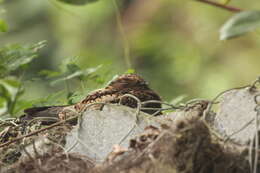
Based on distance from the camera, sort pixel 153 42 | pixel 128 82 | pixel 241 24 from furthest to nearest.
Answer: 1. pixel 153 42
2. pixel 128 82
3. pixel 241 24

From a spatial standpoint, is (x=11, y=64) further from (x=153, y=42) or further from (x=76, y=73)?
(x=153, y=42)

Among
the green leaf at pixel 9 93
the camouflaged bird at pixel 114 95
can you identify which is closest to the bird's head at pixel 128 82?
the camouflaged bird at pixel 114 95

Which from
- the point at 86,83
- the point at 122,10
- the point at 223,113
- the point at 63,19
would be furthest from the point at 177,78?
the point at 223,113

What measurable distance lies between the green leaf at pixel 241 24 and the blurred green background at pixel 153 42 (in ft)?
7.68

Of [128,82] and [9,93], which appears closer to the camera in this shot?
[128,82]

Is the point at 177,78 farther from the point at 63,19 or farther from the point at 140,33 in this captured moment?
the point at 63,19

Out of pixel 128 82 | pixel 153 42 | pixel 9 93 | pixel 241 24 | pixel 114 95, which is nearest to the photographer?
pixel 241 24

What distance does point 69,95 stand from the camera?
2488 millimetres

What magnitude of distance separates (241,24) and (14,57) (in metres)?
1.25

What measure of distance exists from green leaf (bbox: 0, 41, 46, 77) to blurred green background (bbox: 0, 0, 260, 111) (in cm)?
124

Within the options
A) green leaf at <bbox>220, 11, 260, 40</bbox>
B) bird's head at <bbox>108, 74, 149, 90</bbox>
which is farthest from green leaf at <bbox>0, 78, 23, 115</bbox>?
green leaf at <bbox>220, 11, 260, 40</bbox>

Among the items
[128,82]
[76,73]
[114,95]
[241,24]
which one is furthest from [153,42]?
[241,24]

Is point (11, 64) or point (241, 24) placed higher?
point (11, 64)

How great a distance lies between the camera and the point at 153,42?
4660mm
